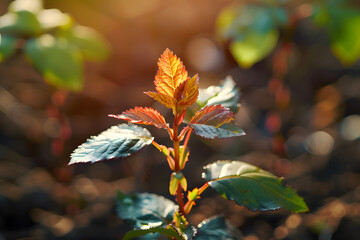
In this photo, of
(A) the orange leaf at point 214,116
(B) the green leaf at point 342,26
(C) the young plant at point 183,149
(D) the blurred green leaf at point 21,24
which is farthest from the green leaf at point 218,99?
(D) the blurred green leaf at point 21,24

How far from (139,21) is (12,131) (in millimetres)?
1456

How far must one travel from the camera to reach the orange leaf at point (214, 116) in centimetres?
88

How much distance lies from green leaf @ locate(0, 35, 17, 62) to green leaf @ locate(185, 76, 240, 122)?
3.14 feet

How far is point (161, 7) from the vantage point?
3.15 m

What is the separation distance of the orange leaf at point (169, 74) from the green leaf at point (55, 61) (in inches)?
34.6

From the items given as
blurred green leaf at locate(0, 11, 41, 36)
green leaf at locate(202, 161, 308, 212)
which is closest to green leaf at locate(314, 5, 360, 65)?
green leaf at locate(202, 161, 308, 212)

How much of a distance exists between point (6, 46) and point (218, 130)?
118 centimetres

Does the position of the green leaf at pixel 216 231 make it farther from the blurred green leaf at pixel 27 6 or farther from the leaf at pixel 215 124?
the blurred green leaf at pixel 27 6

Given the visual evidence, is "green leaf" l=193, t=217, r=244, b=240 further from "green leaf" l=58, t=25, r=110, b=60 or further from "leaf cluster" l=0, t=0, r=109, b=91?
"green leaf" l=58, t=25, r=110, b=60

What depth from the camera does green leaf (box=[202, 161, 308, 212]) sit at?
92 cm

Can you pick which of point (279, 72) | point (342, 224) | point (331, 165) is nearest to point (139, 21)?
point (279, 72)

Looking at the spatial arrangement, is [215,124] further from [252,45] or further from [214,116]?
[252,45]

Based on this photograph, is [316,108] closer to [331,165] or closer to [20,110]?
[331,165]

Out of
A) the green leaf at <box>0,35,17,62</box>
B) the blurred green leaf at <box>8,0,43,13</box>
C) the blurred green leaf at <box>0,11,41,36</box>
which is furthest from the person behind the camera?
the blurred green leaf at <box>8,0,43,13</box>
